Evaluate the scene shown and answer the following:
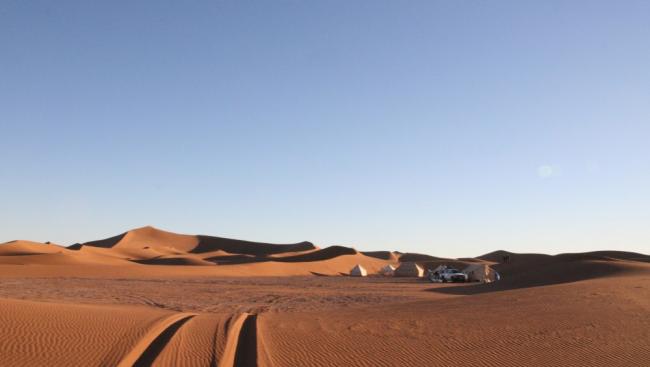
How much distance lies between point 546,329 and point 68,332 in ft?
33.2

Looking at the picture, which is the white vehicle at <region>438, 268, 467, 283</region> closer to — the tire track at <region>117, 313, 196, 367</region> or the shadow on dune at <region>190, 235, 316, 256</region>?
the tire track at <region>117, 313, 196, 367</region>

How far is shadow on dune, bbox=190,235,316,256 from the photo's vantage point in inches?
4259

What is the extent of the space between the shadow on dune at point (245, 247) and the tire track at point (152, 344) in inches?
3649

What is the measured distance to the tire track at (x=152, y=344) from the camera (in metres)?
9.39

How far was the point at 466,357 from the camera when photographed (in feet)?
33.9

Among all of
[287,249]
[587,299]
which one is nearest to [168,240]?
[287,249]

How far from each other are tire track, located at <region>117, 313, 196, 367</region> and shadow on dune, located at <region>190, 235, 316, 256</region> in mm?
92696

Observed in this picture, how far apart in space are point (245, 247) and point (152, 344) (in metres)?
101

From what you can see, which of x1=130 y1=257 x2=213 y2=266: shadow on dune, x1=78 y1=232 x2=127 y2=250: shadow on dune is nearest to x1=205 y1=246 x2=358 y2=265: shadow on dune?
x1=130 y1=257 x2=213 y2=266: shadow on dune

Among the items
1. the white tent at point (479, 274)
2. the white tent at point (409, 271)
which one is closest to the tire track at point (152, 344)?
the white tent at point (479, 274)

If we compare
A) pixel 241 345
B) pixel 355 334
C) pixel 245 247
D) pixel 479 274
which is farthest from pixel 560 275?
pixel 245 247

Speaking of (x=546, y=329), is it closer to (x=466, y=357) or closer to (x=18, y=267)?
(x=466, y=357)

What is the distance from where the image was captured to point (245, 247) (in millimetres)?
111125

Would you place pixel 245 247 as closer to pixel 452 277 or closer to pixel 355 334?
pixel 452 277
